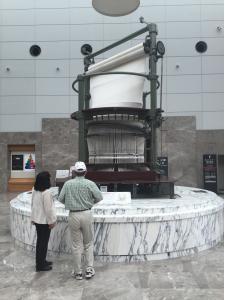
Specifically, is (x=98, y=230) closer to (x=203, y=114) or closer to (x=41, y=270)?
(x=41, y=270)

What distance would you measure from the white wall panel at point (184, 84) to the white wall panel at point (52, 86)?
463 cm

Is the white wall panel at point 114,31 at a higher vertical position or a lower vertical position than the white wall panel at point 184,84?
higher

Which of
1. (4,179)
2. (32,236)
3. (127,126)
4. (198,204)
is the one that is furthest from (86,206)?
(4,179)

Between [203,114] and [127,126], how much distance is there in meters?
8.64

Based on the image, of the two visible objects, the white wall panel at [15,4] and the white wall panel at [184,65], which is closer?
the white wall panel at [184,65]

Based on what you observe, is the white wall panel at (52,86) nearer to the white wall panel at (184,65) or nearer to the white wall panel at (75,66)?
the white wall panel at (75,66)

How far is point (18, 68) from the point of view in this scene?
16.3 metres

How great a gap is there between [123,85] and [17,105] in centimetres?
947

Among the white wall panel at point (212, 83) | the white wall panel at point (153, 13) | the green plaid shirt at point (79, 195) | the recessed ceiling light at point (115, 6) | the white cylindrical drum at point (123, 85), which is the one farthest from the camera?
the white wall panel at point (153, 13)

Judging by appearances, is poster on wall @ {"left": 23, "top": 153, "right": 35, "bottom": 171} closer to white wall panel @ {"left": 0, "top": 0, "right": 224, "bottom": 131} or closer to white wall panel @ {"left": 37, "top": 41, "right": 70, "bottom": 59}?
white wall panel @ {"left": 0, "top": 0, "right": 224, "bottom": 131}

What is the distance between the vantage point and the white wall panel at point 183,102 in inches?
623

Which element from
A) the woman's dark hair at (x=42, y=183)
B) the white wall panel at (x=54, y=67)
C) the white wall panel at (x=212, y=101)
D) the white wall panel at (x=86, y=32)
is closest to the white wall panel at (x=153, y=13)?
the white wall panel at (x=86, y=32)

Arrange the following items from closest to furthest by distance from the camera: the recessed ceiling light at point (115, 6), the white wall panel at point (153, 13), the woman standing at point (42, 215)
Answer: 1. the woman standing at point (42, 215)
2. the recessed ceiling light at point (115, 6)
3. the white wall panel at point (153, 13)

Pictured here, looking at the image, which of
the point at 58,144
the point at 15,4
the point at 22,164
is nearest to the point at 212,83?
the point at 58,144
